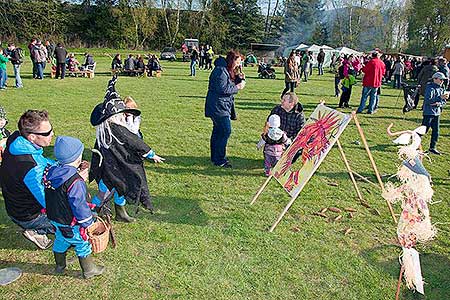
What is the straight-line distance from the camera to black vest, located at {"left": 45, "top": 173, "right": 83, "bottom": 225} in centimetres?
338

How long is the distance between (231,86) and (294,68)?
29.4 ft

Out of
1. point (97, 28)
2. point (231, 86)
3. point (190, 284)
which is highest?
point (97, 28)

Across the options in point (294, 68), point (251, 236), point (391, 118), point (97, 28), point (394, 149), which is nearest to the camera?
point (251, 236)

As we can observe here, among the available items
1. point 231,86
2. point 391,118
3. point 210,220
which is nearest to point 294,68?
point 391,118

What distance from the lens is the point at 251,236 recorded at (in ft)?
15.3

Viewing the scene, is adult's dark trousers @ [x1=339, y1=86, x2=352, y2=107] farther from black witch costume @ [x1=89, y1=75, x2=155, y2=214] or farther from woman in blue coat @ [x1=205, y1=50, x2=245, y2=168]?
black witch costume @ [x1=89, y1=75, x2=155, y2=214]

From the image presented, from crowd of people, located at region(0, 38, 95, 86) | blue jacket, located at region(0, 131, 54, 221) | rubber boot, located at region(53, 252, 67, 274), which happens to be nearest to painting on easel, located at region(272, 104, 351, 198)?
rubber boot, located at region(53, 252, 67, 274)

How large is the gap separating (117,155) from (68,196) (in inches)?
40.7

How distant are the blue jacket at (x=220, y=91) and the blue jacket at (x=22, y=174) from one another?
3141 millimetres

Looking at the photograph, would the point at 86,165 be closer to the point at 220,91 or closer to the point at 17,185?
the point at 17,185

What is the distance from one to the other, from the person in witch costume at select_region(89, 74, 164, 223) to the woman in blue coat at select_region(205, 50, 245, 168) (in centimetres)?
213

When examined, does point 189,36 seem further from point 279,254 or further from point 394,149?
point 279,254

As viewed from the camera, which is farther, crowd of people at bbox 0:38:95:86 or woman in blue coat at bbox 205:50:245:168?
crowd of people at bbox 0:38:95:86

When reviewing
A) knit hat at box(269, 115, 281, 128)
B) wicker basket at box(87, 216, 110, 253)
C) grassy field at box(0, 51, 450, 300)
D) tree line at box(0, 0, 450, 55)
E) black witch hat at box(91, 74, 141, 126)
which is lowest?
grassy field at box(0, 51, 450, 300)
